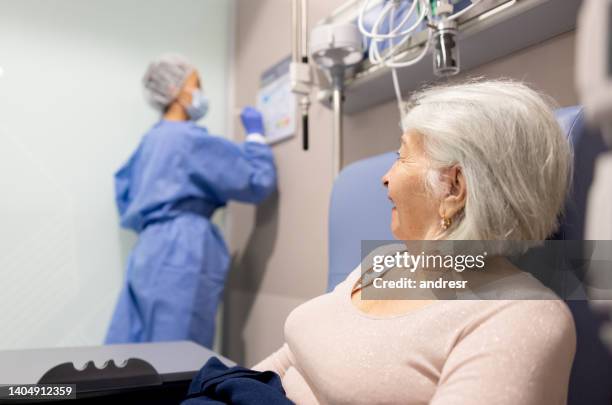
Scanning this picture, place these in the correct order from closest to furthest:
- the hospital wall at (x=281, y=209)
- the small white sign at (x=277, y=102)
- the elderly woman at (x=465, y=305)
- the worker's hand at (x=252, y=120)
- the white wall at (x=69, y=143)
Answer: the elderly woman at (x=465, y=305), the hospital wall at (x=281, y=209), the white wall at (x=69, y=143), the small white sign at (x=277, y=102), the worker's hand at (x=252, y=120)

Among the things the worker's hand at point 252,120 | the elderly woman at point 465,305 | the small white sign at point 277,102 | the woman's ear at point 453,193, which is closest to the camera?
the elderly woman at point 465,305

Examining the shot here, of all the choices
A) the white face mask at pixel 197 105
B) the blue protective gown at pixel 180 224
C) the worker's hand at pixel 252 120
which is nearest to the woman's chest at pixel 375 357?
the blue protective gown at pixel 180 224

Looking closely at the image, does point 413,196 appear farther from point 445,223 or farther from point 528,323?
point 528,323

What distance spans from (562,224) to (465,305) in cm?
18

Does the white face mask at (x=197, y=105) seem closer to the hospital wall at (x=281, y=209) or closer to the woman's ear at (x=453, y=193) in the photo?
Result: the hospital wall at (x=281, y=209)

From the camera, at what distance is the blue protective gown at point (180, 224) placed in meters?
1.74

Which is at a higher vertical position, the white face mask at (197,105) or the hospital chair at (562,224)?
the white face mask at (197,105)

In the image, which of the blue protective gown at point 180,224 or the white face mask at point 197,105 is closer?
the blue protective gown at point 180,224

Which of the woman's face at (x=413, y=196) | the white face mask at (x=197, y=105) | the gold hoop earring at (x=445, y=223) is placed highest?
the white face mask at (x=197, y=105)

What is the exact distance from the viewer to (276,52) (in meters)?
1.99

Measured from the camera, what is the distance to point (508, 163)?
659mm

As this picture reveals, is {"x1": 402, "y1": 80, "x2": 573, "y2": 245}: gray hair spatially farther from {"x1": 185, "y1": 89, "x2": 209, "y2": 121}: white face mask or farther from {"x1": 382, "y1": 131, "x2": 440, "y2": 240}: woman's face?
{"x1": 185, "y1": 89, "x2": 209, "y2": 121}: white face mask

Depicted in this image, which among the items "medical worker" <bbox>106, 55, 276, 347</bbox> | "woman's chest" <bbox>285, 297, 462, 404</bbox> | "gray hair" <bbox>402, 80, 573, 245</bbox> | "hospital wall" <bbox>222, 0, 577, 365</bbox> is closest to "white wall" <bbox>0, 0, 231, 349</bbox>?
"medical worker" <bbox>106, 55, 276, 347</bbox>

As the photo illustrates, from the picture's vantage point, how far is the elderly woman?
1.85 feet
